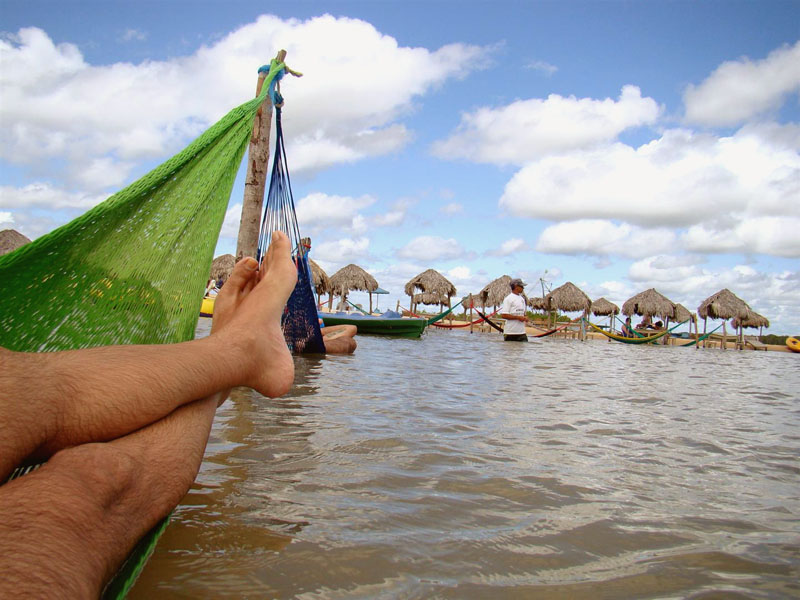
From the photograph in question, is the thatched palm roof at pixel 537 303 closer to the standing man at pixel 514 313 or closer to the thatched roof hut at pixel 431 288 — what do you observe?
the thatched roof hut at pixel 431 288

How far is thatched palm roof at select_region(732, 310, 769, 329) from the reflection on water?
2196 centimetres

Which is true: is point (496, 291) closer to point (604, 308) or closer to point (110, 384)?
point (604, 308)

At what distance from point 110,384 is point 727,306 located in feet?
78.0

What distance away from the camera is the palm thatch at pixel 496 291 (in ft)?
70.5

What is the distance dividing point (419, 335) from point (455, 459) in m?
8.85

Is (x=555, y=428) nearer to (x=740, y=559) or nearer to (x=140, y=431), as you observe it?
(x=740, y=559)

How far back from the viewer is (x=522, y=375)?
3.67m

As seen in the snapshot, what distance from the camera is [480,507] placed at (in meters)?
1.09

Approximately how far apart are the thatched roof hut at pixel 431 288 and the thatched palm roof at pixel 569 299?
420 centimetres

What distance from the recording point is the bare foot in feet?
3.57

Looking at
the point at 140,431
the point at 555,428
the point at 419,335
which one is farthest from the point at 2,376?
the point at 419,335

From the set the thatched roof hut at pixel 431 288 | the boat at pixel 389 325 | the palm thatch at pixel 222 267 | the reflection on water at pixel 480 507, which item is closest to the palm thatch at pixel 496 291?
the thatched roof hut at pixel 431 288

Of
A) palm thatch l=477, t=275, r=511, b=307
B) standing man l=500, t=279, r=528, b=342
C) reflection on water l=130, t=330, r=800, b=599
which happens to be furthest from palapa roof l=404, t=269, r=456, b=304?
reflection on water l=130, t=330, r=800, b=599

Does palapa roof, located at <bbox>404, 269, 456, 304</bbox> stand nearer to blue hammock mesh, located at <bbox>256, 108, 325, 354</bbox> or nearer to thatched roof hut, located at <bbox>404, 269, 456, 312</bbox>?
thatched roof hut, located at <bbox>404, 269, 456, 312</bbox>
